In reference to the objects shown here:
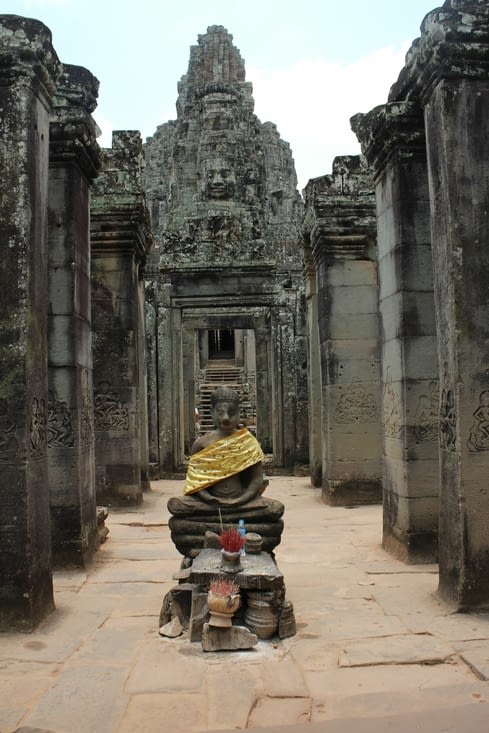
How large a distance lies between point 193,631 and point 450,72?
14.4 ft

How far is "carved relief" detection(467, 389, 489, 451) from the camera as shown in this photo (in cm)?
512

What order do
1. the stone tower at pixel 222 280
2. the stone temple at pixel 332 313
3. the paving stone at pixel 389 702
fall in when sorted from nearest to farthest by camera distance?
1. the paving stone at pixel 389 702
2. the stone temple at pixel 332 313
3. the stone tower at pixel 222 280

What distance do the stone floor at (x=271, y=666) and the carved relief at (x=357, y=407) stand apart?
4.37 metres

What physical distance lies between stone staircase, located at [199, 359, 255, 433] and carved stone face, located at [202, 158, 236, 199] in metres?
6.97

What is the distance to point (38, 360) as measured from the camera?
5.25 meters

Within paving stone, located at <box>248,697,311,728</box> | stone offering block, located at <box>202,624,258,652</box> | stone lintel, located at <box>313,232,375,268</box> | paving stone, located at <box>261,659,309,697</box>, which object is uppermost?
stone lintel, located at <box>313,232,375,268</box>

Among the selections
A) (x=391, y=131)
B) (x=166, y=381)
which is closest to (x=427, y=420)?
(x=391, y=131)

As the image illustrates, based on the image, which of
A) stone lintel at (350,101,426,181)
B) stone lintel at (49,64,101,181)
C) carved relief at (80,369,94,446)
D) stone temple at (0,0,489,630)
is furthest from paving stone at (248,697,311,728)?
stone lintel at (49,64,101,181)

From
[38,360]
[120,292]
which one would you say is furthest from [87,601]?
[120,292]

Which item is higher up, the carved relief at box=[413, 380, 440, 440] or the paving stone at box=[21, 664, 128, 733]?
the carved relief at box=[413, 380, 440, 440]

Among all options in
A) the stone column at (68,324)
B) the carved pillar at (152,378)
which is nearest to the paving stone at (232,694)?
the stone column at (68,324)

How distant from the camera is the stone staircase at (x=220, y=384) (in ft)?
78.6

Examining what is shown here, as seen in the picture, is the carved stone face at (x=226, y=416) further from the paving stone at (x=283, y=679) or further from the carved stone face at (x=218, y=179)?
the carved stone face at (x=218, y=179)

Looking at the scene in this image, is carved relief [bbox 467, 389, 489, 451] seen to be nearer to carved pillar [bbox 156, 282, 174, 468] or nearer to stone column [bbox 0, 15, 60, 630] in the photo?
stone column [bbox 0, 15, 60, 630]
